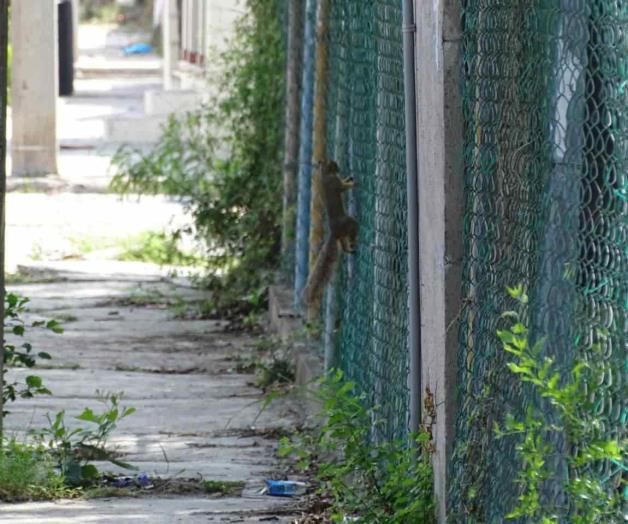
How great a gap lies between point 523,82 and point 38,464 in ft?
9.07

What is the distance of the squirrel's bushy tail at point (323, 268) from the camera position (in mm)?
6980

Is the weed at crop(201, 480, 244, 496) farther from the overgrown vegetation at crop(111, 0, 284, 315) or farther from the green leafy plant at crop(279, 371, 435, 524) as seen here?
the overgrown vegetation at crop(111, 0, 284, 315)

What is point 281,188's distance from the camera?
10.4 metres

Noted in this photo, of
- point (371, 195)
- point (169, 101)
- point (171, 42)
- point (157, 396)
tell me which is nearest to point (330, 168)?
point (371, 195)

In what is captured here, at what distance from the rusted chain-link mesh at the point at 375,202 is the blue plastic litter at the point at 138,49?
126 feet

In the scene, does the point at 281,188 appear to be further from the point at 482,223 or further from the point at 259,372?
the point at 482,223

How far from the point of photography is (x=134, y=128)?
893 inches

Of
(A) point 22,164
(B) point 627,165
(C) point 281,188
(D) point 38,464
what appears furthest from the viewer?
(A) point 22,164

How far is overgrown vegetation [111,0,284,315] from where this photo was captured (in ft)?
34.9

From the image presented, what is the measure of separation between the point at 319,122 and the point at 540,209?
4552 mm

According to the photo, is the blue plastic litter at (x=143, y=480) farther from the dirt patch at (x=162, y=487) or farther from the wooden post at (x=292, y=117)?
the wooden post at (x=292, y=117)

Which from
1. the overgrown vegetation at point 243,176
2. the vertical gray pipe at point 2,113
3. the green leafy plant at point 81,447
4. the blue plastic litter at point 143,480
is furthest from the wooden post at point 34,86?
the blue plastic litter at point 143,480

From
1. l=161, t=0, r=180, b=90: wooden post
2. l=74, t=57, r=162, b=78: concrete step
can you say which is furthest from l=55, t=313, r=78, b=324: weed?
l=74, t=57, r=162, b=78: concrete step

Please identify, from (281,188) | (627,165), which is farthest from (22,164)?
(627,165)
